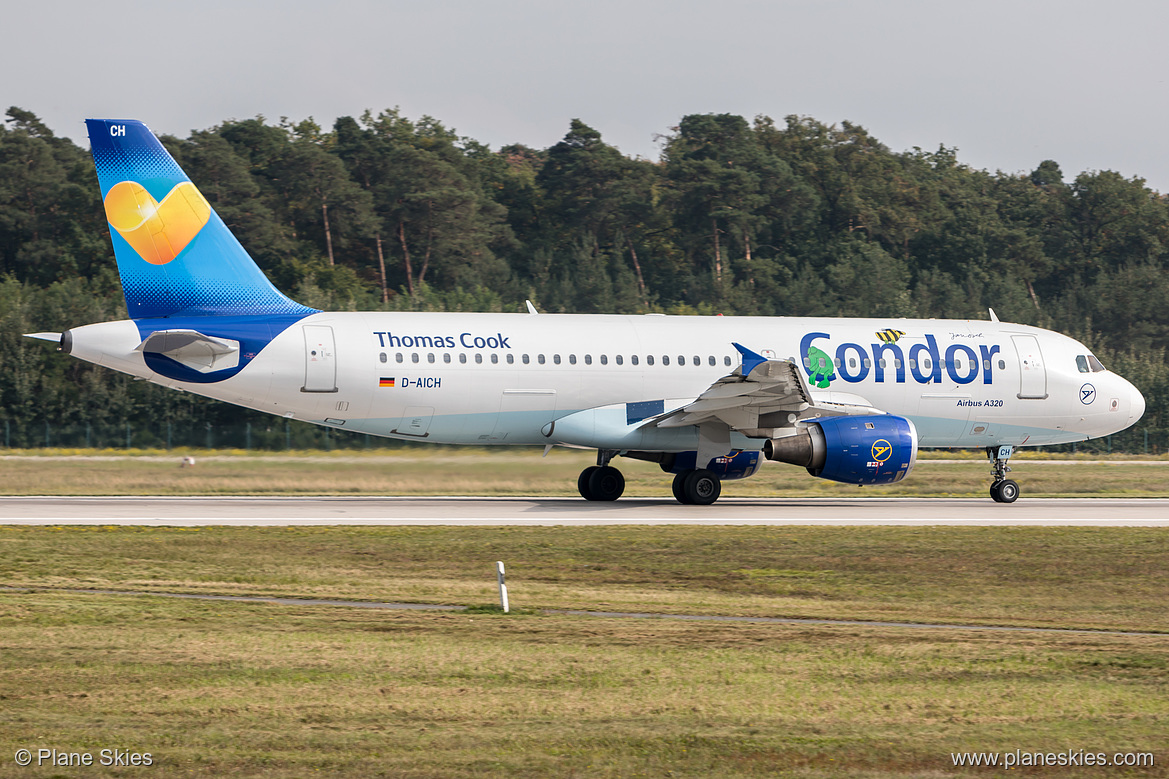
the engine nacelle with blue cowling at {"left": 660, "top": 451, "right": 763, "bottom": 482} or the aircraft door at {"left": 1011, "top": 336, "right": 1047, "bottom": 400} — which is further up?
the aircraft door at {"left": 1011, "top": 336, "right": 1047, "bottom": 400}

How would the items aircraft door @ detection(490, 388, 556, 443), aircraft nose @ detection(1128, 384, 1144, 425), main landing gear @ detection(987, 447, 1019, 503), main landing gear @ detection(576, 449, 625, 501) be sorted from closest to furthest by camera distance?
1. aircraft door @ detection(490, 388, 556, 443)
2. main landing gear @ detection(576, 449, 625, 501)
3. main landing gear @ detection(987, 447, 1019, 503)
4. aircraft nose @ detection(1128, 384, 1144, 425)

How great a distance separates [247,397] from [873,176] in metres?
68.1

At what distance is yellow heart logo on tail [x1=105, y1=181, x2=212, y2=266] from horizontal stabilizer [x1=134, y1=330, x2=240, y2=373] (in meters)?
1.68

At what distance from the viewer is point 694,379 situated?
86.9 ft

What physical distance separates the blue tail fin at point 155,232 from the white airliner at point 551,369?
1.1 inches

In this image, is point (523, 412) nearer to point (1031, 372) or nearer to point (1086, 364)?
point (1031, 372)

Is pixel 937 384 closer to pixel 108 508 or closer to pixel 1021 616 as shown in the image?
pixel 1021 616

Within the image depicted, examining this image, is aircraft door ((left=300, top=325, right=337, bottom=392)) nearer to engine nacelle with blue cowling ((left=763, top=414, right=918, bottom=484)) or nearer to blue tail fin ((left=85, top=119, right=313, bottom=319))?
blue tail fin ((left=85, top=119, right=313, bottom=319))

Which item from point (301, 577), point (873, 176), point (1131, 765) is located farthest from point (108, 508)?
point (873, 176)

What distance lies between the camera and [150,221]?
2366 cm

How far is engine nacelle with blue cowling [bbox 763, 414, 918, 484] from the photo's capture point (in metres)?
24.0

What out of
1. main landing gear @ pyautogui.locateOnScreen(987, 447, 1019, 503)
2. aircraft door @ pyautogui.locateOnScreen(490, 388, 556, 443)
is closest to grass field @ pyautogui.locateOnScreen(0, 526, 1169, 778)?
aircraft door @ pyautogui.locateOnScreen(490, 388, 556, 443)

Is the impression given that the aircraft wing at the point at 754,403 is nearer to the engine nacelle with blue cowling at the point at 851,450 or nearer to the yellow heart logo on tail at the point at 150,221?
the engine nacelle with blue cowling at the point at 851,450

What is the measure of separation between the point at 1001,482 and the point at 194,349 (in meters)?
17.5
